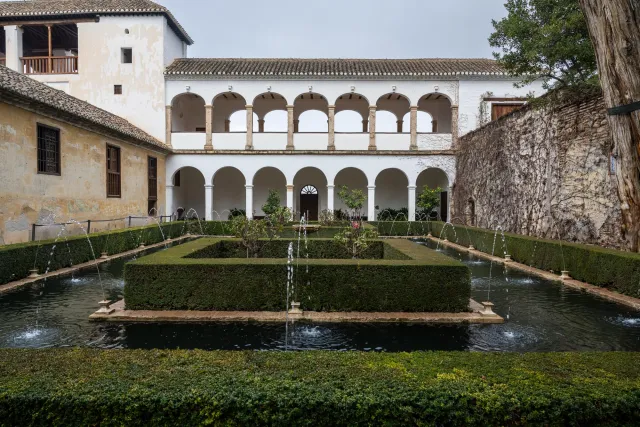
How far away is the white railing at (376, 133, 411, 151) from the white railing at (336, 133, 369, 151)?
70 centimetres

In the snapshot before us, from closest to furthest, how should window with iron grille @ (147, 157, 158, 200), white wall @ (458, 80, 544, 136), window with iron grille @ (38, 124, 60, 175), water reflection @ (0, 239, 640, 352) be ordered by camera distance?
water reflection @ (0, 239, 640, 352)
window with iron grille @ (38, 124, 60, 175)
window with iron grille @ (147, 157, 158, 200)
white wall @ (458, 80, 544, 136)

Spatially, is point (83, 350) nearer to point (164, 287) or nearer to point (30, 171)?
point (164, 287)

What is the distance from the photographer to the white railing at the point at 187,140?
21.2m

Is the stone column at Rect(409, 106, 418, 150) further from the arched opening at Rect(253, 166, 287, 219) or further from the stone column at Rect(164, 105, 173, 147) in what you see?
the stone column at Rect(164, 105, 173, 147)

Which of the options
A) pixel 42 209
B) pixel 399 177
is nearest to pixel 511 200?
pixel 399 177

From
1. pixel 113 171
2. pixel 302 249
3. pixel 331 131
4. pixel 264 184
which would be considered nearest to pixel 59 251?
pixel 302 249

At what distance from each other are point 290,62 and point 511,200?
14284 mm

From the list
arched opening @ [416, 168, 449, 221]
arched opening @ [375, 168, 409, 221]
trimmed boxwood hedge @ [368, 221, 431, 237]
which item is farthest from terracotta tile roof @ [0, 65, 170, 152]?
arched opening @ [416, 168, 449, 221]

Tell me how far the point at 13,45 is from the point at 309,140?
15486 mm

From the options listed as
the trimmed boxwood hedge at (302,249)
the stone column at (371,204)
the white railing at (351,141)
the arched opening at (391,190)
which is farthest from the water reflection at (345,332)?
the arched opening at (391,190)

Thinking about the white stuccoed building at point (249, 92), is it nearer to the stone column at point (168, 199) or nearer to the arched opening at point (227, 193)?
the stone column at point (168, 199)

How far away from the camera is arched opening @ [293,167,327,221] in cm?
2439

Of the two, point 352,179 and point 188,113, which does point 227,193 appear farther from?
point 352,179

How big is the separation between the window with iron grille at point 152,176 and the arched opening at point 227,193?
196 inches
